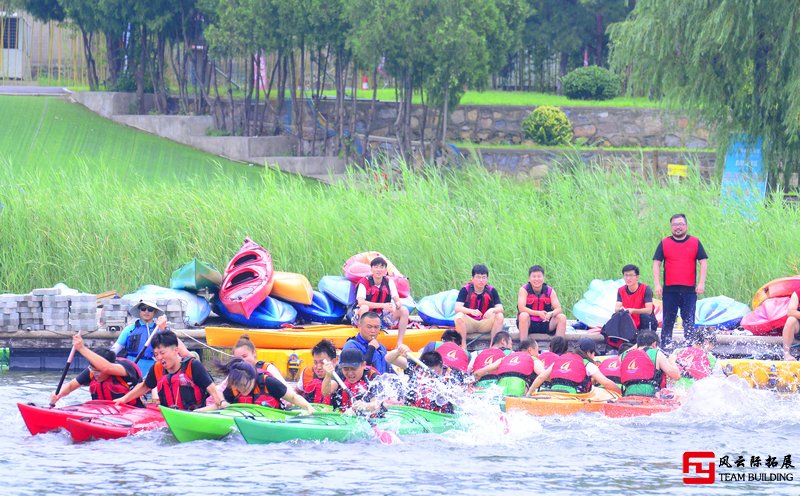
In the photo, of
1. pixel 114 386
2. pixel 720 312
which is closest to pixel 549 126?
pixel 720 312

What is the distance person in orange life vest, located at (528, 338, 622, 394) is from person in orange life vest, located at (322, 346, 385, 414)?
235 cm

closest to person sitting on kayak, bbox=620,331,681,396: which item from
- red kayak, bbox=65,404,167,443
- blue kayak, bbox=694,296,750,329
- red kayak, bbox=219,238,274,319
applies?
blue kayak, bbox=694,296,750,329

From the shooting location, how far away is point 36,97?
3706 cm

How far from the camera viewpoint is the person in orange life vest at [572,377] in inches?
538

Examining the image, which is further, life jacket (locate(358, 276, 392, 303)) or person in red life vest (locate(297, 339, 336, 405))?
life jacket (locate(358, 276, 392, 303))

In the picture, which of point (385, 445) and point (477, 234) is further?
point (477, 234)

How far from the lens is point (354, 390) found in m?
12.0

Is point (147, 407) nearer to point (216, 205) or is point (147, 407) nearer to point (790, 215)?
point (216, 205)

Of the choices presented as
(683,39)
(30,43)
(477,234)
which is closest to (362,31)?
(683,39)

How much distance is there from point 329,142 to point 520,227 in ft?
50.5

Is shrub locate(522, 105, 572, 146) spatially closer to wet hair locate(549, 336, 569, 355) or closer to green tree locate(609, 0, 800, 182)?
green tree locate(609, 0, 800, 182)

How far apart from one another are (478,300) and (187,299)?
3.77 m

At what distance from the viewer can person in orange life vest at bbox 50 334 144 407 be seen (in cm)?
1214

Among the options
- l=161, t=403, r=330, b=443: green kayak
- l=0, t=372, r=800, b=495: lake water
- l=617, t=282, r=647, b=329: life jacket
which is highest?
l=617, t=282, r=647, b=329: life jacket
